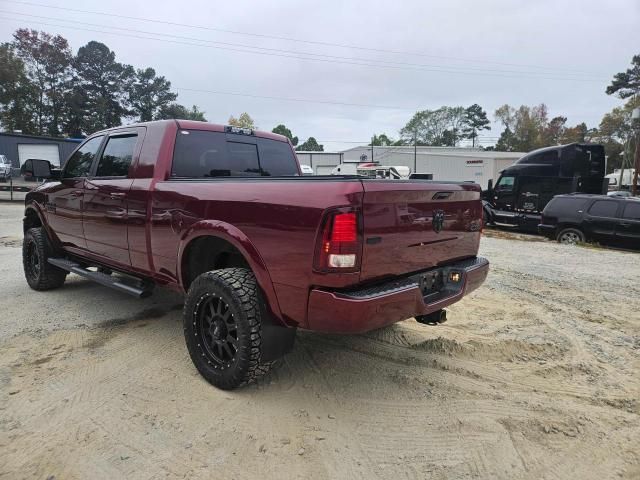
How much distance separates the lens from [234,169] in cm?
421

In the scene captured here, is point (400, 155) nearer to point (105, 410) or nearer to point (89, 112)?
point (89, 112)

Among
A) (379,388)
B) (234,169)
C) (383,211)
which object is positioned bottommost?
(379,388)

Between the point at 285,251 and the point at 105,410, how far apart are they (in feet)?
5.27

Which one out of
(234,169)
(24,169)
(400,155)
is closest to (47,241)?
(24,169)

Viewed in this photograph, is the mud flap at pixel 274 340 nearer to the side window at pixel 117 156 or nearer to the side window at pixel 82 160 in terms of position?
the side window at pixel 117 156

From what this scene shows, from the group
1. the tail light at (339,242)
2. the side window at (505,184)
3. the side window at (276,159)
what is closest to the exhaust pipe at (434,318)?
the tail light at (339,242)

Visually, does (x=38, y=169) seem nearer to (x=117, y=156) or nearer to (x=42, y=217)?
(x=42, y=217)

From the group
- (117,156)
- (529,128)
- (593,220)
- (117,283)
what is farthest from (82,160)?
(529,128)

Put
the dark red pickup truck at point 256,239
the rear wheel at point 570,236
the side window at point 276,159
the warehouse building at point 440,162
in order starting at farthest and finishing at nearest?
the warehouse building at point 440,162 → the rear wheel at point 570,236 → the side window at point 276,159 → the dark red pickup truck at point 256,239

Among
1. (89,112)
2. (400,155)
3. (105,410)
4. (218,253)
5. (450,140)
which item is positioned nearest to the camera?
(105,410)

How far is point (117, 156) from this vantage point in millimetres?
4285

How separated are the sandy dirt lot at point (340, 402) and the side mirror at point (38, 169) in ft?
5.10

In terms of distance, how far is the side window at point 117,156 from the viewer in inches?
161

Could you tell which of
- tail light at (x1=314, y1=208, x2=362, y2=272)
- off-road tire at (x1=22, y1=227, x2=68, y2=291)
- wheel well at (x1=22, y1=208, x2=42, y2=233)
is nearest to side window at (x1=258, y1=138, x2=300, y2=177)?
tail light at (x1=314, y1=208, x2=362, y2=272)
